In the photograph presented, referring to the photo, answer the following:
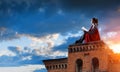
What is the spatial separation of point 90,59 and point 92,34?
563cm

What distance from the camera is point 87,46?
75.9 meters

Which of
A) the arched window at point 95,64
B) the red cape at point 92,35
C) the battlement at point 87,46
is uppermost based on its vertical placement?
the red cape at point 92,35

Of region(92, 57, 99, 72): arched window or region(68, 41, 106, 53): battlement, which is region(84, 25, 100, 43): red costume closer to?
region(68, 41, 106, 53): battlement

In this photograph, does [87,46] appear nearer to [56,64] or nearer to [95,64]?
[95,64]

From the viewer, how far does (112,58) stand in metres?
74.8

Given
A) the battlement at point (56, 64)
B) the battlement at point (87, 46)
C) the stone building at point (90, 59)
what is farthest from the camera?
the battlement at point (56, 64)

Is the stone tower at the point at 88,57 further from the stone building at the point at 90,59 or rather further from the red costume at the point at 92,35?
the red costume at the point at 92,35

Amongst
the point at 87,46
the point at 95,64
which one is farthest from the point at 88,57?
the point at 87,46

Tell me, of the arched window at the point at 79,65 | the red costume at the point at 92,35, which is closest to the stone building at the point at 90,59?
the arched window at the point at 79,65

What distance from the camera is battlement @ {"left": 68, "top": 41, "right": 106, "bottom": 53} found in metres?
74.6

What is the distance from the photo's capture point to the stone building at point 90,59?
74312mm

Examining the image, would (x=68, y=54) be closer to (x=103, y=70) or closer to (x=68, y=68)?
(x=68, y=68)

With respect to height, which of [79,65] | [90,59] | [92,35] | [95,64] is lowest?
[95,64]

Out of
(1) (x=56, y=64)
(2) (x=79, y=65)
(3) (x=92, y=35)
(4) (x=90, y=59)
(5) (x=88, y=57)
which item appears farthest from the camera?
(1) (x=56, y=64)
